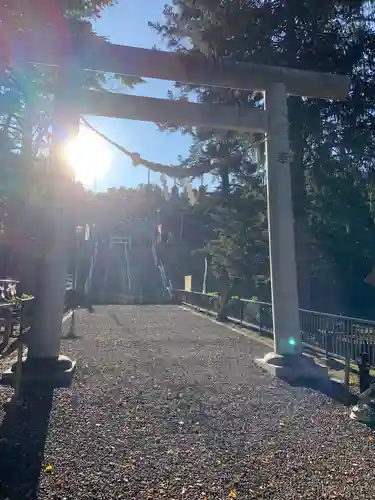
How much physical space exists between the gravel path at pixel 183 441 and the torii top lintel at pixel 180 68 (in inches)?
178

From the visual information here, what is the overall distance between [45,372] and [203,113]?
4.75m

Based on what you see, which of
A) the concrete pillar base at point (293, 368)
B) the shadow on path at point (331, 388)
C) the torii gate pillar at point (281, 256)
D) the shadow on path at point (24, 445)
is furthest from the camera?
the torii gate pillar at point (281, 256)

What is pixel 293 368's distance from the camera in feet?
22.8

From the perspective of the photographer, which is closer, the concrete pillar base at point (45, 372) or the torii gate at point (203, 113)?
the concrete pillar base at point (45, 372)

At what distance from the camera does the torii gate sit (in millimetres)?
6691

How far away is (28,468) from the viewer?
11.7 feet

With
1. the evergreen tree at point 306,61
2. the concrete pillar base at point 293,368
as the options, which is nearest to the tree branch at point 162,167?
the evergreen tree at point 306,61

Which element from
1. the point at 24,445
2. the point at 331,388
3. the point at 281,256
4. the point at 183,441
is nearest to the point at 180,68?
the point at 281,256

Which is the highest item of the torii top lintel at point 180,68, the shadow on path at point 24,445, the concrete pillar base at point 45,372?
the torii top lintel at point 180,68

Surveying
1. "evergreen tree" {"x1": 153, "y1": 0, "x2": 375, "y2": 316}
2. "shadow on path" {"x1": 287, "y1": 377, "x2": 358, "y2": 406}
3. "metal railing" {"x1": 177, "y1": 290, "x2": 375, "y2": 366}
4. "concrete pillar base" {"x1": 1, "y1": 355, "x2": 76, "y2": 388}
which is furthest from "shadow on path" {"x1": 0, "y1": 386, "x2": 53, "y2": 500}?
"evergreen tree" {"x1": 153, "y1": 0, "x2": 375, "y2": 316}

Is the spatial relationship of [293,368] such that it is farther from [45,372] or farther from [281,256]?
[45,372]

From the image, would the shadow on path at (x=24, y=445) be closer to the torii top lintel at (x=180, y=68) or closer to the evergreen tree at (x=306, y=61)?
the torii top lintel at (x=180, y=68)

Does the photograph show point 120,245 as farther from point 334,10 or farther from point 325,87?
point 325,87

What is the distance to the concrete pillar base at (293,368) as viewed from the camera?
6.82 metres
